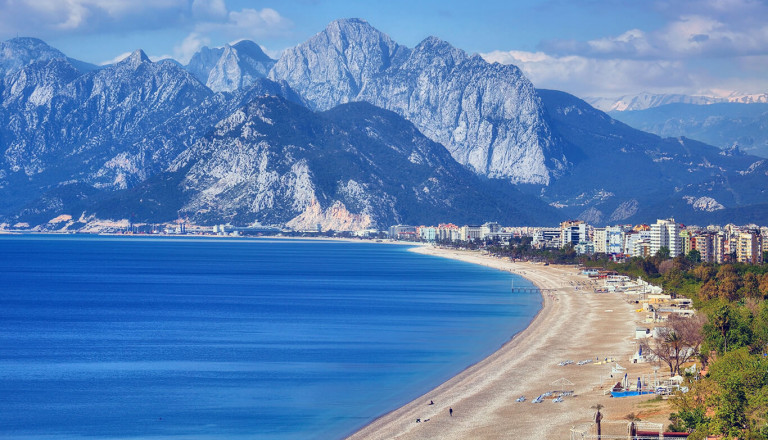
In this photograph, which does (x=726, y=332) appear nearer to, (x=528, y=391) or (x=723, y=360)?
(x=723, y=360)

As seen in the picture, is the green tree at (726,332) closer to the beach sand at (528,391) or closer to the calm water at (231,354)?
the beach sand at (528,391)

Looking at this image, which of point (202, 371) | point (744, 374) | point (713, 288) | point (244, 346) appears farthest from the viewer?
point (713, 288)

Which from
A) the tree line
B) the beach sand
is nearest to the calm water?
the beach sand

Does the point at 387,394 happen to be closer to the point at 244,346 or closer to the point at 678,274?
the point at 244,346

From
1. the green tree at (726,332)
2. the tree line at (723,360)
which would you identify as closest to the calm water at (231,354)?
the tree line at (723,360)

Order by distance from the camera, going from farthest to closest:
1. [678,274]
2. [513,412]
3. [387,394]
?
[678,274] → [387,394] → [513,412]

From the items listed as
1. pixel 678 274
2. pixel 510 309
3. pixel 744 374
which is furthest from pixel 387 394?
pixel 678 274
